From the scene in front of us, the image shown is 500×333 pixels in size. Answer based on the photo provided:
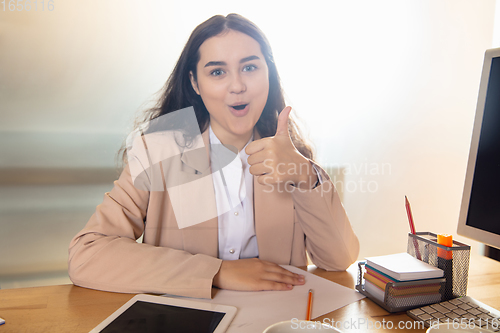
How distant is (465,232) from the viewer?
2.43ft

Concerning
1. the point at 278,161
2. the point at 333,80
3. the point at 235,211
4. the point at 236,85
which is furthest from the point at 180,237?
the point at 333,80

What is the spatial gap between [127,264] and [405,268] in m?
0.60

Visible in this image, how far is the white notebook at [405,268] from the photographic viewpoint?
64cm

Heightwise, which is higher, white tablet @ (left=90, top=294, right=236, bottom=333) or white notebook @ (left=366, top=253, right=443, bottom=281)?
white notebook @ (left=366, top=253, right=443, bottom=281)

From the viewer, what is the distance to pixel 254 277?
76cm

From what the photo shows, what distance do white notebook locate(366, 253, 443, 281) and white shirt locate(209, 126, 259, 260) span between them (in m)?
0.51

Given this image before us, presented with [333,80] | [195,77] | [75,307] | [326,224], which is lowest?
[75,307]

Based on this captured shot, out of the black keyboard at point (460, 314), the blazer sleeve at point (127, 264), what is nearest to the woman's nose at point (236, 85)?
the blazer sleeve at point (127, 264)

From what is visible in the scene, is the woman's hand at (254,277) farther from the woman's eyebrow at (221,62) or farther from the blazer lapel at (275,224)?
the woman's eyebrow at (221,62)

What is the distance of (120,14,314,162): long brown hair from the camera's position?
1214 millimetres

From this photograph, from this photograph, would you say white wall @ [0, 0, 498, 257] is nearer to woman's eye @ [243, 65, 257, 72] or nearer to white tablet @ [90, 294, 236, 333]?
woman's eye @ [243, 65, 257, 72]

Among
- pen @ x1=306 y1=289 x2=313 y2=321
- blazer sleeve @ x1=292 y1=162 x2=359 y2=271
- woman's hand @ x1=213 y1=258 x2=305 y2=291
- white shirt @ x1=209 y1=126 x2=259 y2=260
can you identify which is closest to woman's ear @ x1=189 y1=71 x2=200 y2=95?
white shirt @ x1=209 y1=126 x2=259 y2=260

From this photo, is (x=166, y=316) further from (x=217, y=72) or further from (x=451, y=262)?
(x=217, y=72)

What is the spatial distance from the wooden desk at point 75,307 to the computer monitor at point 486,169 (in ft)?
0.50
